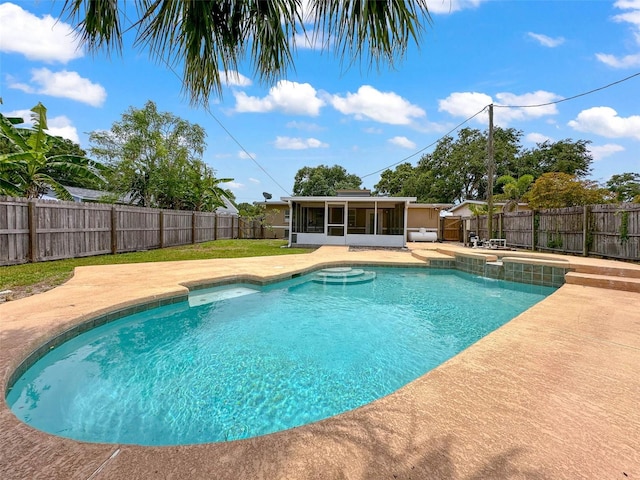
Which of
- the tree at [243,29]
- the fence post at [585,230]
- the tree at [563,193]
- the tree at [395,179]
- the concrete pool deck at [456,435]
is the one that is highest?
the tree at [395,179]

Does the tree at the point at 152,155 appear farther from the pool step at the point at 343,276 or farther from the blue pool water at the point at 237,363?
the blue pool water at the point at 237,363

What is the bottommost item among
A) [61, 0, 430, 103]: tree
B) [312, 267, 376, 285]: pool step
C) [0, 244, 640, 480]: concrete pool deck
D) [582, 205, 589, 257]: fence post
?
[312, 267, 376, 285]: pool step

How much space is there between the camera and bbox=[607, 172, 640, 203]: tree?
86.3ft

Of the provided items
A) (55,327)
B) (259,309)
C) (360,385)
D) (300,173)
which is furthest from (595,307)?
(300,173)

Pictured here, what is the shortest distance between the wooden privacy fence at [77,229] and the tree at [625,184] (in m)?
33.9

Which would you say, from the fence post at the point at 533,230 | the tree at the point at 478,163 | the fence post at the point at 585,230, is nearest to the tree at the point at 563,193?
the fence post at the point at 533,230

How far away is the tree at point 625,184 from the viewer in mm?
26312

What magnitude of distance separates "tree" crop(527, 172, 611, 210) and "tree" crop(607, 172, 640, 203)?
18.1m

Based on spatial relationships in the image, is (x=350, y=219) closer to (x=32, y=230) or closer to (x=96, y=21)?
(x=32, y=230)

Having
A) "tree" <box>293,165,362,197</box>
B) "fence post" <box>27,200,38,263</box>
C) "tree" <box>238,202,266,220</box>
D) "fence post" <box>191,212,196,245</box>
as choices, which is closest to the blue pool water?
"fence post" <box>27,200,38,263</box>

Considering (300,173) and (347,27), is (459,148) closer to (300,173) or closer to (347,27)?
(300,173)

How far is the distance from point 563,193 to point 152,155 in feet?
63.5

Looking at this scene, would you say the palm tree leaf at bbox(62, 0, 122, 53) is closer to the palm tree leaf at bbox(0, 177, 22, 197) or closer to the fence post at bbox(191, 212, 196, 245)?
the palm tree leaf at bbox(0, 177, 22, 197)

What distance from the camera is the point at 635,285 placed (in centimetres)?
582
